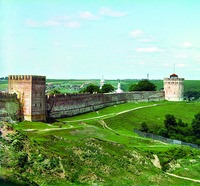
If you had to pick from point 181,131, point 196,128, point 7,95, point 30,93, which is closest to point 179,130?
point 181,131

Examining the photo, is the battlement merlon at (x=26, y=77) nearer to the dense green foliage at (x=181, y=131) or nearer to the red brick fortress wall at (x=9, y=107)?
the red brick fortress wall at (x=9, y=107)

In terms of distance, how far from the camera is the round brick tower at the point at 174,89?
321 ft

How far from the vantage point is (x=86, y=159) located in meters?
31.0

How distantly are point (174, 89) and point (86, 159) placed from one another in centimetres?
6944

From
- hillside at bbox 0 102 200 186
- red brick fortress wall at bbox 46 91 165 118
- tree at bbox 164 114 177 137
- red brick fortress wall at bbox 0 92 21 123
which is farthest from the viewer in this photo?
tree at bbox 164 114 177 137

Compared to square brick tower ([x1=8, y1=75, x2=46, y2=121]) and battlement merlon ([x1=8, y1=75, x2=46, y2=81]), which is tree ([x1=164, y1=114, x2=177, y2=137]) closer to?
square brick tower ([x1=8, y1=75, x2=46, y2=121])

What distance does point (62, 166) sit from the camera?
92.7 ft

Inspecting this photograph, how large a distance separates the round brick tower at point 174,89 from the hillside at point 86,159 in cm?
5452

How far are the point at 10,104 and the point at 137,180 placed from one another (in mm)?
20977

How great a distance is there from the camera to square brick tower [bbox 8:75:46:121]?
47781 millimetres

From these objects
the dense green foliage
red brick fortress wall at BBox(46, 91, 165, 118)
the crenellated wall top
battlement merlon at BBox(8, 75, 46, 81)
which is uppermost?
battlement merlon at BBox(8, 75, 46, 81)

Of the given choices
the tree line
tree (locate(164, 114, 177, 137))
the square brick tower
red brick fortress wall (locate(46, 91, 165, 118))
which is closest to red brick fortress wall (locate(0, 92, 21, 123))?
the square brick tower

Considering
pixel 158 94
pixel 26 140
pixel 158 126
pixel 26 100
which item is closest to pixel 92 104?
pixel 158 126

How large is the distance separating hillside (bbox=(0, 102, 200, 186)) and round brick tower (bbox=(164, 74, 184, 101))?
179ft
